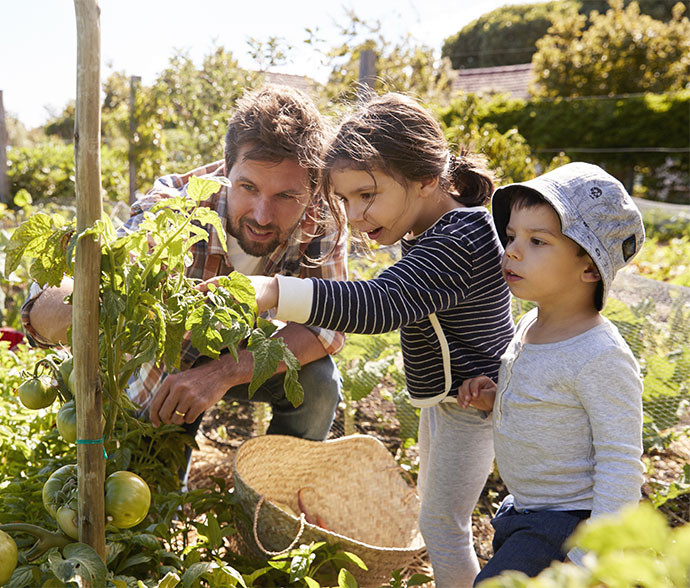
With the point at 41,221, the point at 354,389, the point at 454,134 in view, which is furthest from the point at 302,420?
the point at 454,134

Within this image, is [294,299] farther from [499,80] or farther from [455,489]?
[499,80]

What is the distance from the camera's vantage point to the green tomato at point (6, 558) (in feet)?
2.75

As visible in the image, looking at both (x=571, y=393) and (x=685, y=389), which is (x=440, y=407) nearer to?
(x=571, y=393)

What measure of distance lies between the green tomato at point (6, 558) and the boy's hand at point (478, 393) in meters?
0.85

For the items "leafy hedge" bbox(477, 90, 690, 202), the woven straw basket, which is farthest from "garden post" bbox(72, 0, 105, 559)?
"leafy hedge" bbox(477, 90, 690, 202)

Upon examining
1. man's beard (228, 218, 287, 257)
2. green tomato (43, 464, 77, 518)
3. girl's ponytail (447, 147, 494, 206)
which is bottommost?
green tomato (43, 464, 77, 518)

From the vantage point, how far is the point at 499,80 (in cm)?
1850

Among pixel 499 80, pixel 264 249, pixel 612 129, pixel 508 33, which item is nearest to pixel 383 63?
pixel 264 249

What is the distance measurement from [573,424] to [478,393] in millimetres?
235

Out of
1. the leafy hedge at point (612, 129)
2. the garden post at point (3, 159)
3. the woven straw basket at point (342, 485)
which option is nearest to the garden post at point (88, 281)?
the woven straw basket at point (342, 485)

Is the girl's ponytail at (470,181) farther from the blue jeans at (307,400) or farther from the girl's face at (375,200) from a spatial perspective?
the blue jeans at (307,400)

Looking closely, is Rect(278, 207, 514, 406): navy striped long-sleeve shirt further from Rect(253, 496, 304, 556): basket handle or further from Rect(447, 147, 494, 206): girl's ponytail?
Rect(253, 496, 304, 556): basket handle

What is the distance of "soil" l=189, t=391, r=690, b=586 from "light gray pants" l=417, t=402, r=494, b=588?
0.29m

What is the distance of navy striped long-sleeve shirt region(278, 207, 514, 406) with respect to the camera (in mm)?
1100
